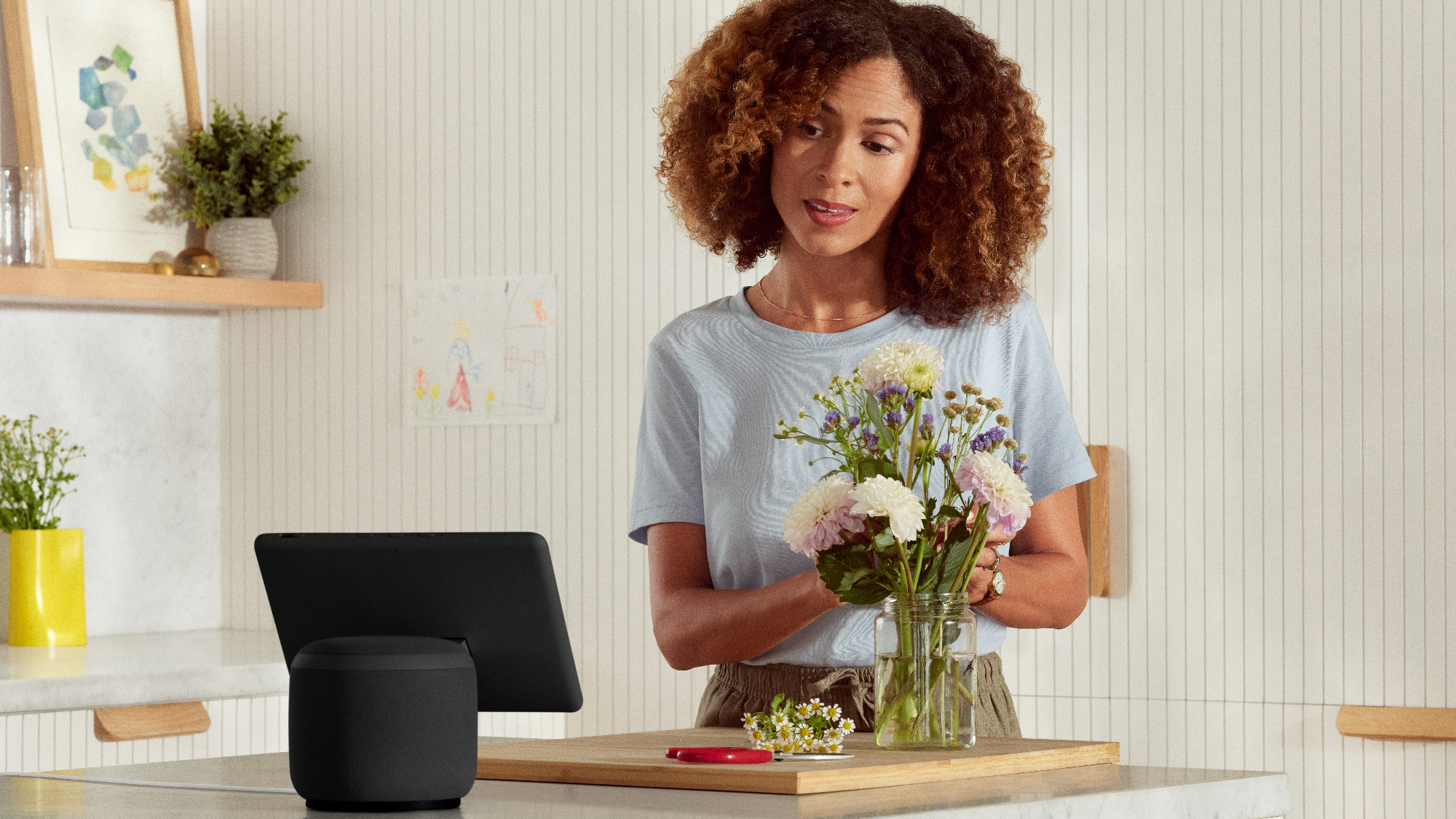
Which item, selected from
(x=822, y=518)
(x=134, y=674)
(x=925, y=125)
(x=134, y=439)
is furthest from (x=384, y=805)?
(x=134, y=439)

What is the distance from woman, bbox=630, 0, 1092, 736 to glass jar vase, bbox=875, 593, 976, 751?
0.17 m

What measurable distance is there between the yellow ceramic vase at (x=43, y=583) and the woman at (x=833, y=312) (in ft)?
6.35

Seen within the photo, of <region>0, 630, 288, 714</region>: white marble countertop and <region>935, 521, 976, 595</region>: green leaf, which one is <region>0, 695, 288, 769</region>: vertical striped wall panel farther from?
<region>935, 521, 976, 595</region>: green leaf

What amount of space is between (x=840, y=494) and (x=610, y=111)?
2.16 metres

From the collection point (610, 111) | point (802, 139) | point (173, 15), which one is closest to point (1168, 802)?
point (802, 139)

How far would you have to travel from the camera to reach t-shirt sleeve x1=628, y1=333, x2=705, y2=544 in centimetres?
156

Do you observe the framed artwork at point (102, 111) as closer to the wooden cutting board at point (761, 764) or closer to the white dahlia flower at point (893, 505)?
the wooden cutting board at point (761, 764)

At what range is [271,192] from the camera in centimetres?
361

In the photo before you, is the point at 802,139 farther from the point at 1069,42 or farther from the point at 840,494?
the point at 1069,42

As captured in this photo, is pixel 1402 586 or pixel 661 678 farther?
pixel 661 678

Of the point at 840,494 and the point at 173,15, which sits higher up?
the point at 173,15

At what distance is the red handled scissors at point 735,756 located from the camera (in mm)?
1195

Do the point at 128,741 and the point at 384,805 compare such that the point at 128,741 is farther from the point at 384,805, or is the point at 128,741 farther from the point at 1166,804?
the point at 1166,804

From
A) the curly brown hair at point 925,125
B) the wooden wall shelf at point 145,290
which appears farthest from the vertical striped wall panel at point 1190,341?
the curly brown hair at point 925,125
